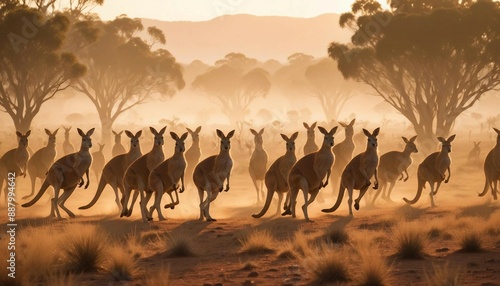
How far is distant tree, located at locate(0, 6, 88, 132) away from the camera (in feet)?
110

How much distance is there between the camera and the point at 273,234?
14570 millimetres

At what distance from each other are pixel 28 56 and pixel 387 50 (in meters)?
17.5

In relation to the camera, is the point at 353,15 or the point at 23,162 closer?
the point at 23,162

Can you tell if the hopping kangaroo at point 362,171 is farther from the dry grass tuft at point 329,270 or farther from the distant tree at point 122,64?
the distant tree at point 122,64

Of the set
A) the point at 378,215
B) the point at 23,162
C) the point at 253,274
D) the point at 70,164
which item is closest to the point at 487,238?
the point at 378,215

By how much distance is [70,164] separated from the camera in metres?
17.5

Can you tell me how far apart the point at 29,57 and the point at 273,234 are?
78.8 feet

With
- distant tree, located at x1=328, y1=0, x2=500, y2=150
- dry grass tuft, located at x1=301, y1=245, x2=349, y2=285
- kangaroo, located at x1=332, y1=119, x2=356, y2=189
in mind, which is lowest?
dry grass tuft, located at x1=301, y1=245, x2=349, y2=285

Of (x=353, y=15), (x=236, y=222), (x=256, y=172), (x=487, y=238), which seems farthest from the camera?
(x=353, y=15)

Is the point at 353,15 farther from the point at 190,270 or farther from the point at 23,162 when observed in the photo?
the point at 190,270

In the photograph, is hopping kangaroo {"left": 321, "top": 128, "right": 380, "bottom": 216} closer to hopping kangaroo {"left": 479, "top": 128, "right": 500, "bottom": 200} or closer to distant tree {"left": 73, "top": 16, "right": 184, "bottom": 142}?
hopping kangaroo {"left": 479, "top": 128, "right": 500, "bottom": 200}

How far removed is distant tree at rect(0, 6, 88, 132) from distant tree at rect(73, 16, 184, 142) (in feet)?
41.2

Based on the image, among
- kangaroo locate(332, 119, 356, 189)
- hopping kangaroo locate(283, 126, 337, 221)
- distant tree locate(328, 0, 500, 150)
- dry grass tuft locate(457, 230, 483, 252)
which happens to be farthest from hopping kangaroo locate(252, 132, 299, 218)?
distant tree locate(328, 0, 500, 150)

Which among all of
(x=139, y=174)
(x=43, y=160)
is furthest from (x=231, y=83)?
(x=139, y=174)
